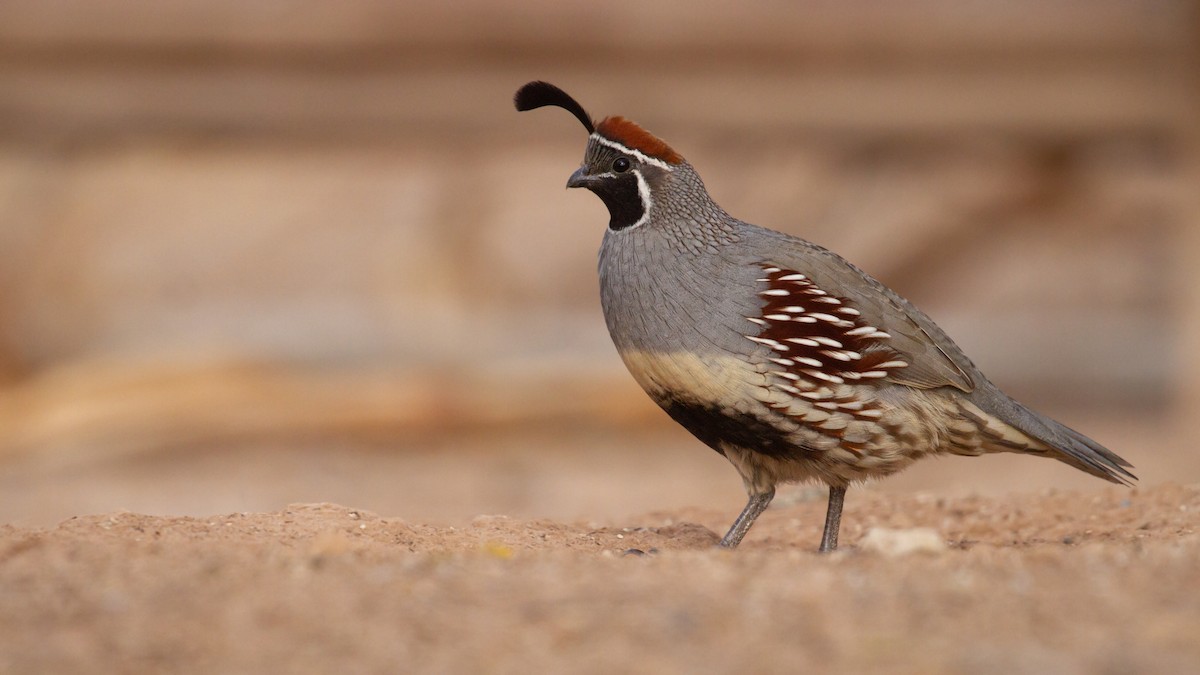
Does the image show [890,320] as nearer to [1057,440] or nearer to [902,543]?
[1057,440]

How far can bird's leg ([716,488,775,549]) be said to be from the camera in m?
4.46

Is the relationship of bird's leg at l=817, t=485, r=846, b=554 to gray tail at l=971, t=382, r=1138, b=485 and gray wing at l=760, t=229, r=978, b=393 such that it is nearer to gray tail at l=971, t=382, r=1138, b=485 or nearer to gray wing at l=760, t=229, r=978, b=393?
gray wing at l=760, t=229, r=978, b=393

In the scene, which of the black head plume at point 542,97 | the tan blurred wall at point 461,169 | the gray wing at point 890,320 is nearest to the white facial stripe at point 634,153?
the black head plume at point 542,97

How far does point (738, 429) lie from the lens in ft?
14.0

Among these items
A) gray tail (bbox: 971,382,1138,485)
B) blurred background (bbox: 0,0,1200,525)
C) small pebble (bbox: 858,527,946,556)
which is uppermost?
blurred background (bbox: 0,0,1200,525)

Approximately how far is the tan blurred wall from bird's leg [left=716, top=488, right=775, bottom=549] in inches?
160

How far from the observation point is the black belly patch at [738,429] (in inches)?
167

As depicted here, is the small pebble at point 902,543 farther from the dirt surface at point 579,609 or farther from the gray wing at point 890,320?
the gray wing at point 890,320

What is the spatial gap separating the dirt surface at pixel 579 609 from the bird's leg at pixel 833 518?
2.56 ft

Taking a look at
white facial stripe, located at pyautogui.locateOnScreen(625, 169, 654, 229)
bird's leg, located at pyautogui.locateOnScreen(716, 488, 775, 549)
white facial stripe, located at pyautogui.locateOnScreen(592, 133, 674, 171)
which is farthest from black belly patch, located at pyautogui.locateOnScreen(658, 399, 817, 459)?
white facial stripe, located at pyautogui.locateOnScreen(592, 133, 674, 171)

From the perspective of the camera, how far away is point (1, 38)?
324 inches

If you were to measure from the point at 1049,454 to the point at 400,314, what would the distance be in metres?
4.82

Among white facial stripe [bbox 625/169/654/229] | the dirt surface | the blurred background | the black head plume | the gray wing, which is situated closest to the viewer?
the dirt surface

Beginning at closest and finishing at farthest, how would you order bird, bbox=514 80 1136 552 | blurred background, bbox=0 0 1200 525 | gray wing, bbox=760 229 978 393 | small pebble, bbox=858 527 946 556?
small pebble, bbox=858 527 946 556
bird, bbox=514 80 1136 552
gray wing, bbox=760 229 978 393
blurred background, bbox=0 0 1200 525
